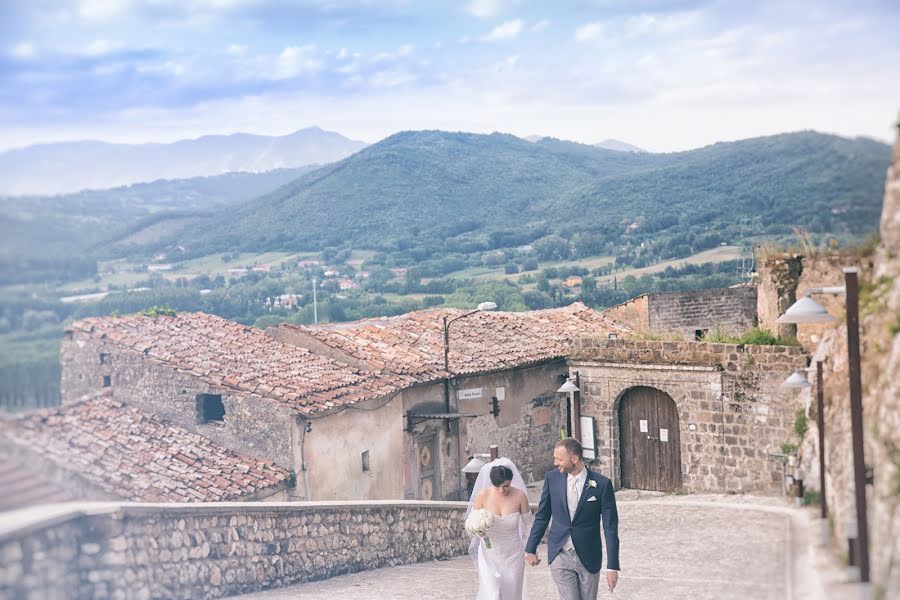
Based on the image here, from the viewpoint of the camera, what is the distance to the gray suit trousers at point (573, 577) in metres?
7.03

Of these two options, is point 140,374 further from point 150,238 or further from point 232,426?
Result: point 150,238

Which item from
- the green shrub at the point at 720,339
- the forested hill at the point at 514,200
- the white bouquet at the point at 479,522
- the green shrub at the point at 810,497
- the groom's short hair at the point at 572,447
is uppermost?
the forested hill at the point at 514,200

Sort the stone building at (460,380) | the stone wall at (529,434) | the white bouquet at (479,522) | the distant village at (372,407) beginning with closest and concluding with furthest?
the white bouquet at (479,522)
the distant village at (372,407)
the stone building at (460,380)
the stone wall at (529,434)

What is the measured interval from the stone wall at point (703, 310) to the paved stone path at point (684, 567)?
11576mm

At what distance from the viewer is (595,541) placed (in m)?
7.06

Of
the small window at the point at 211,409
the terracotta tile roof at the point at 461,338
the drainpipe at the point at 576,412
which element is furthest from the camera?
the terracotta tile roof at the point at 461,338

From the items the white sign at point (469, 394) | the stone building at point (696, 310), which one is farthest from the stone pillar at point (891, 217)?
the stone building at point (696, 310)

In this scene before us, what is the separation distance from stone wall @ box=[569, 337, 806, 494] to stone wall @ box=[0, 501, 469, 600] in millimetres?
5387

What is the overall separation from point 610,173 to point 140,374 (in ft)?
98.3

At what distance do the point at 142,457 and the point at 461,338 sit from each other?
9.67 meters

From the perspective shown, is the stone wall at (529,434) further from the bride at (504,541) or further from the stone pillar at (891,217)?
the stone pillar at (891,217)

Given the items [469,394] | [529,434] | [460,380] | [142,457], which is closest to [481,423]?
[469,394]

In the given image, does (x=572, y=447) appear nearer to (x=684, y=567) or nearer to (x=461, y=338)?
(x=684, y=567)

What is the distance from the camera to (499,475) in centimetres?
756
